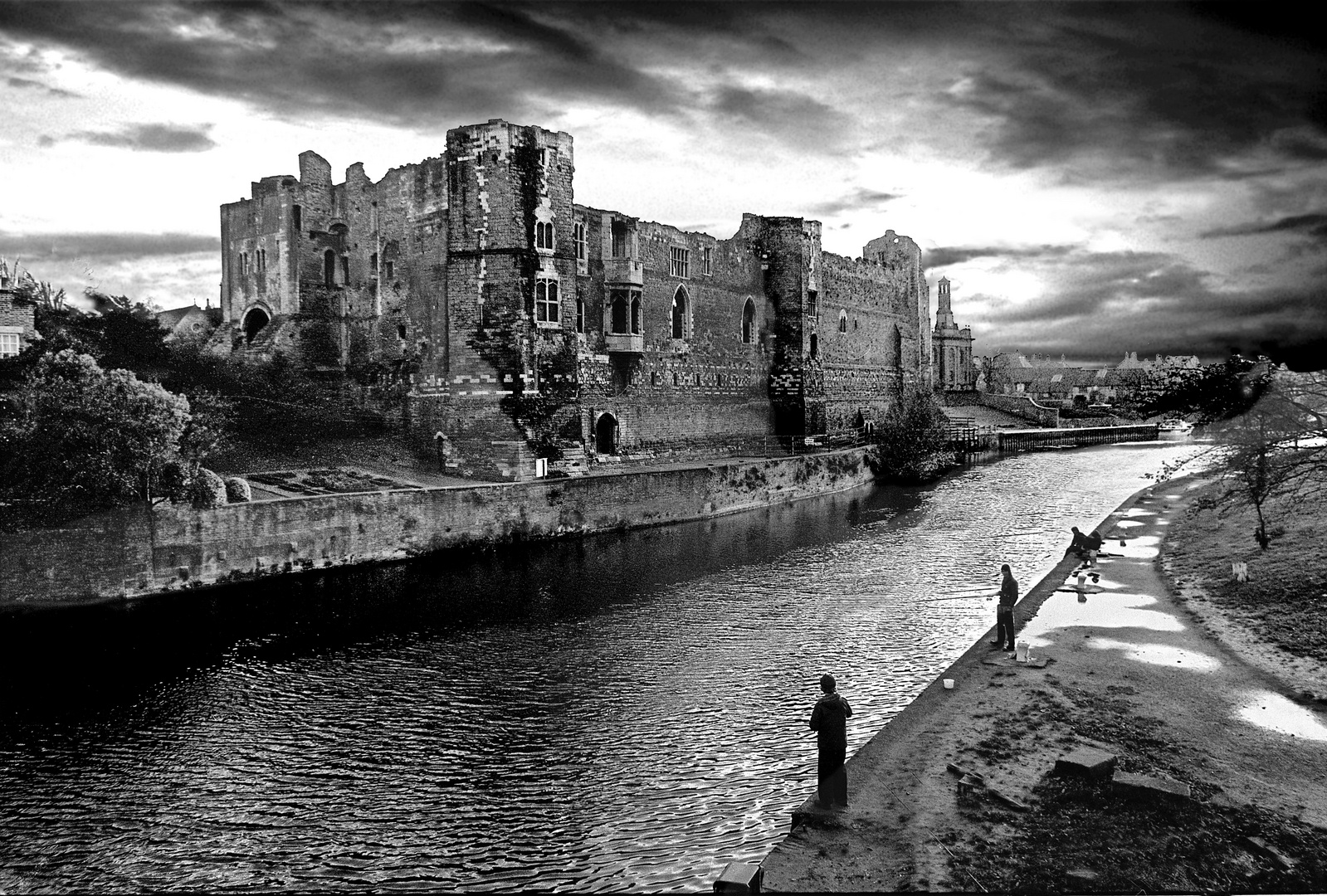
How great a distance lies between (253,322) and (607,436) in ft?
53.5

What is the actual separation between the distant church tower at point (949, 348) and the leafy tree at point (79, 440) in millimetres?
104749

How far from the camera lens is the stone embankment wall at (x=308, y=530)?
21031 millimetres

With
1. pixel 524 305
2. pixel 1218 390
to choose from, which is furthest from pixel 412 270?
pixel 1218 390

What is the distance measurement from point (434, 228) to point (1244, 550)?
2790 cm

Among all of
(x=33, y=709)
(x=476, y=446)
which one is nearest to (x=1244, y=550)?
(x=476, y=446)

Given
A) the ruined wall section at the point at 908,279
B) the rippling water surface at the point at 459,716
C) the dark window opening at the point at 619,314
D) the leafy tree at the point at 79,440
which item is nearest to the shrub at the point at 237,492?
the leafy tree at the point at 79,440

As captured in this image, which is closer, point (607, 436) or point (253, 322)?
point (253, 322)

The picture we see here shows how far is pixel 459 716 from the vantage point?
582 inches

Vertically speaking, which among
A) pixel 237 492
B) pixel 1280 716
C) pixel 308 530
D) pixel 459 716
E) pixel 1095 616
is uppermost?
pixel 237 492

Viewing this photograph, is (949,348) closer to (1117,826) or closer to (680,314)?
(680,314)

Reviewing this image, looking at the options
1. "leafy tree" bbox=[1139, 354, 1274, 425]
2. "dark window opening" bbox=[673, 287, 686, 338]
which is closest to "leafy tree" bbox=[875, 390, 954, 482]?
"dark window opening" bbox=[673, 287, 686, 338]

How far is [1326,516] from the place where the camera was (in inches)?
898

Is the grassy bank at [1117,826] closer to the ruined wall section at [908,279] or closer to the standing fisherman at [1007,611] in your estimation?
the standing fisherman at [1007,611]

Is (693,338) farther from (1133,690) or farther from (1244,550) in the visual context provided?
(1133,690)
